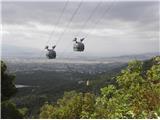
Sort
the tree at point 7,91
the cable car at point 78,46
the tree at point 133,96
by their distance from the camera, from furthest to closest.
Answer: the tree at point 7,91 → the cable car at point 78,46 → the tree at point 133,96

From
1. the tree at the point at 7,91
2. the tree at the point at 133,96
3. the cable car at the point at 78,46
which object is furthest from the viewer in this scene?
the tree at the point at 7,91

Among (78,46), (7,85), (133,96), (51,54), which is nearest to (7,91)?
(7,85)

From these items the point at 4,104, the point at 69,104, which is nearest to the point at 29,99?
the point at 69,104

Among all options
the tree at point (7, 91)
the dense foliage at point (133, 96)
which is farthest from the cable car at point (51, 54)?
the dense foliage at point (133, 96)

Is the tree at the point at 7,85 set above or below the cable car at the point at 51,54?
below

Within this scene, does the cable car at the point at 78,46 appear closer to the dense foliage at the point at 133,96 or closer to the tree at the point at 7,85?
the tree at the point at 7,85

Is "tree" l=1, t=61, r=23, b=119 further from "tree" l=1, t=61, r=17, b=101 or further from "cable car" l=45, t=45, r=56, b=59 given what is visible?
"cable car" l=45, t=45, r=56, b=59

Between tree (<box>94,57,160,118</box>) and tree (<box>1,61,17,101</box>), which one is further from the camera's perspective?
tree (<box>1,61,17,101</box>)

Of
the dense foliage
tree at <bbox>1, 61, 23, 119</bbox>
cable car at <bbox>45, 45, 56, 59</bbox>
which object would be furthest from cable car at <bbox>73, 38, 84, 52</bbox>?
the dense foliage

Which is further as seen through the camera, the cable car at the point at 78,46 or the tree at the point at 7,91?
Answer: the tree at the point at 7,91

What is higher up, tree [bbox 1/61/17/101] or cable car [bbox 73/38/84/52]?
cable car [bbox 73/38/84/52]

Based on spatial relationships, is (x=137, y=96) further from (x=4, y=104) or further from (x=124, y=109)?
(x=4, y=104)
